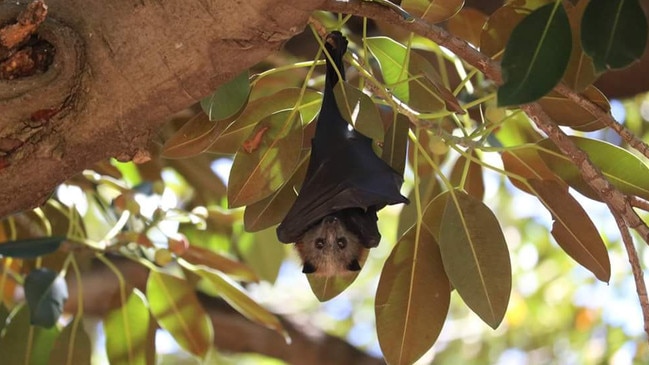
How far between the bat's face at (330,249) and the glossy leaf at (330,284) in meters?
0.02

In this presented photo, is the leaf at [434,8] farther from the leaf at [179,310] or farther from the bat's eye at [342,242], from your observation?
the leaf at [179,310]

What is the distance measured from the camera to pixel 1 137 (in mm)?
1834

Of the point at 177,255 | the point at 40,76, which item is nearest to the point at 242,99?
the point at 40,76

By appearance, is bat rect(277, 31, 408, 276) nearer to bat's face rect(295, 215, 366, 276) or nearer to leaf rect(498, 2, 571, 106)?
bat's face rect(295, 215, 366, 276)

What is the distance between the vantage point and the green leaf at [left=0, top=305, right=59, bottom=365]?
8.65 feet

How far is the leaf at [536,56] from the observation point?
5.03 feet

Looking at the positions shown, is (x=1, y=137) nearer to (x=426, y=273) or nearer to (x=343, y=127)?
(x=343, y=127)

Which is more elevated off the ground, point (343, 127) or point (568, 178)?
point (343, 127)

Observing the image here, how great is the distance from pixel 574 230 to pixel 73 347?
132 centimetres

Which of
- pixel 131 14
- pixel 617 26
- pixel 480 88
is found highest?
pixel 617 26

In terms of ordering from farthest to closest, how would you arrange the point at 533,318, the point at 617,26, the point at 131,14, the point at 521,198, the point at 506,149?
the point at 521,198 < the point at 533,318 < the point at 506,149 < the point at 131,14 < the point at 617,26

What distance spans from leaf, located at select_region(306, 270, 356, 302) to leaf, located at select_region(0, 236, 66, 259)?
0.65 m

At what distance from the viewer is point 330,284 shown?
2.24 meters

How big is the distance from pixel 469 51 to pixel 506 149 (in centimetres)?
33
